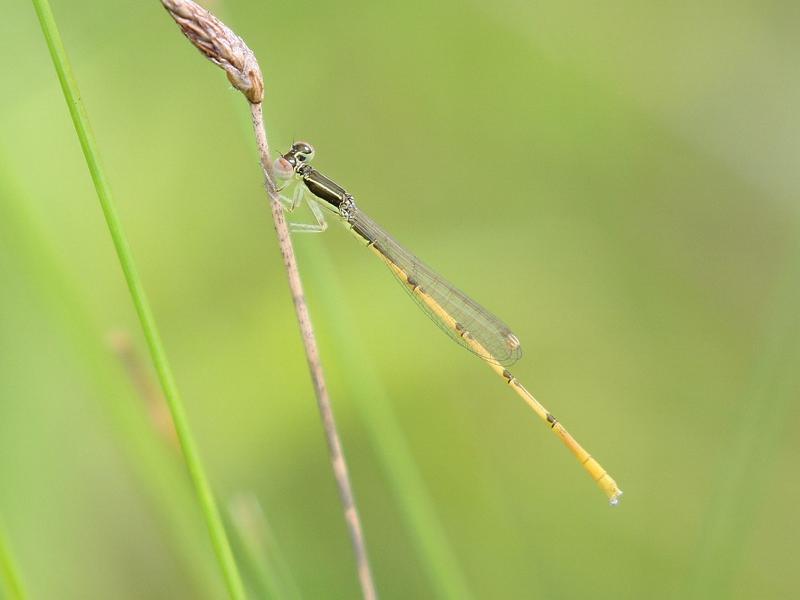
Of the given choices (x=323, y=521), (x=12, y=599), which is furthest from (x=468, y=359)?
(x=12, y=599)

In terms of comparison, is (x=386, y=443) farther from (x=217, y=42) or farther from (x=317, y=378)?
(x=217, y=42)

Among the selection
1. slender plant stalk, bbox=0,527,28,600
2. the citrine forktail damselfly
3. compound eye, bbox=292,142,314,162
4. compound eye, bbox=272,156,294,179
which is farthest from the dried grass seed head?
the citrine forktail damselfly

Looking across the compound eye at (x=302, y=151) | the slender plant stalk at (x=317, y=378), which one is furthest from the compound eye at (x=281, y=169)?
the compound eye at (x=302, y=151)

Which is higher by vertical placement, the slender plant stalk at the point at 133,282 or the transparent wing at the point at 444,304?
the transparent wing at the point at 444,304

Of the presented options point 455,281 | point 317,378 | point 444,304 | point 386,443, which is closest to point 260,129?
point 317,378

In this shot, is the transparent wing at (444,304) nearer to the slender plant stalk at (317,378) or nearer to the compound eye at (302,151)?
the compound eye at (302,151)

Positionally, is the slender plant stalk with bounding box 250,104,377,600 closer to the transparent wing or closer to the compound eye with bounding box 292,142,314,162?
the compound eye with bounding box 292,142,314,162
